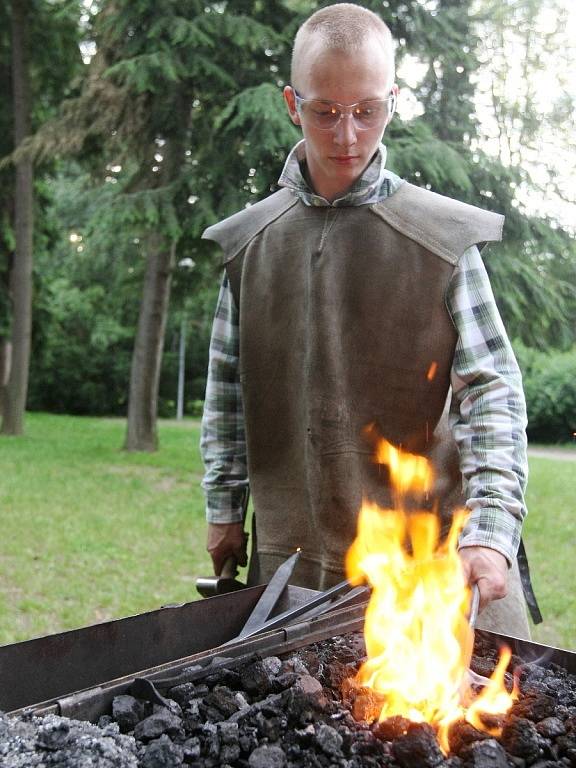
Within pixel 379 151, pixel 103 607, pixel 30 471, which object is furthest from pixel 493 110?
pixel 379 151

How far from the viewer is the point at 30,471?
1172 cm

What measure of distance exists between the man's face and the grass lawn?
4.42 meters

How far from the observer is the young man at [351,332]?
199 centimetres

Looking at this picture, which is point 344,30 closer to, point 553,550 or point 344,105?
point 344,105

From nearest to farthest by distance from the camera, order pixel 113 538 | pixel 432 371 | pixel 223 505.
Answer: pixel 432 371
pixel 223 505
pixel 113 538

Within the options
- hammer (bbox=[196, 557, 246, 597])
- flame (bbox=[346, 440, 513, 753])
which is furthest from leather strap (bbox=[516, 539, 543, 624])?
hammer (bbox=[196, 557, 246, 597])

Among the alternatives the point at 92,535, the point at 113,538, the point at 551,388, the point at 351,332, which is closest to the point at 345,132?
the point at 351,332

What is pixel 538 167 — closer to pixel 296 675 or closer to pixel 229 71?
pixel 229 71

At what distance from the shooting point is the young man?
78.5 inches

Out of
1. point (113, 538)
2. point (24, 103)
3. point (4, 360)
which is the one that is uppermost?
point (24, 103)

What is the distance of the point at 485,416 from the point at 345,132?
0.77m

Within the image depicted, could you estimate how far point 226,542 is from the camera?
2.51 meters

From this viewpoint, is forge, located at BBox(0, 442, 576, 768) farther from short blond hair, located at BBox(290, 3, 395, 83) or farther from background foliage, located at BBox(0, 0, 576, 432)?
background foliage, located at BBox(0, 0, 576, 432)

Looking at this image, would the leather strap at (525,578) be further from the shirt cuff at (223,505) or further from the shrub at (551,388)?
the shrub at (551,388)
